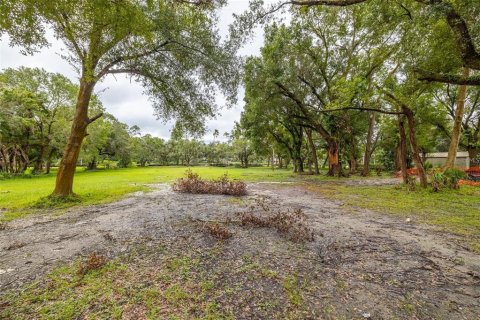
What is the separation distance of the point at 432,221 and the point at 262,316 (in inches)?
223

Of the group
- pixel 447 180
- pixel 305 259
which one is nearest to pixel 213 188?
pixel 305 259

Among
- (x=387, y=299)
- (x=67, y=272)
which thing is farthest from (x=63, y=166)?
(x=387, y=299)

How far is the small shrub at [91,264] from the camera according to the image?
2838mm

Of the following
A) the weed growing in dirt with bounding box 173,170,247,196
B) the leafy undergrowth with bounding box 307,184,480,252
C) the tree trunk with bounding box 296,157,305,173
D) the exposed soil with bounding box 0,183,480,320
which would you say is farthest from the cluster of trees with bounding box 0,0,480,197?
the tree trunk with bounding box 296,157,305,173

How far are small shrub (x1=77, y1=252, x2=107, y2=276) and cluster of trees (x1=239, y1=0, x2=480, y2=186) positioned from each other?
23.2 ft

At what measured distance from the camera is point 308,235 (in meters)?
4.21

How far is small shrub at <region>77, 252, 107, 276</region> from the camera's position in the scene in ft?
9.31

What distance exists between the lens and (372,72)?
1445 cm

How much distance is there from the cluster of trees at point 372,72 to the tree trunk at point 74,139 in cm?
646

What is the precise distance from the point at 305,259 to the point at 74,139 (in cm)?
875

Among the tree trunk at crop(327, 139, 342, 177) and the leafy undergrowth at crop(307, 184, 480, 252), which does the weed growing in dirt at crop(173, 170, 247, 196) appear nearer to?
the leafy undergrowth at crop(307, 184, 480, 252)

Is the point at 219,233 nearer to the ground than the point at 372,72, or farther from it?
nearer to the ground

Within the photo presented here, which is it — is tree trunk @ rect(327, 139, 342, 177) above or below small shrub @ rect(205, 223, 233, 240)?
above

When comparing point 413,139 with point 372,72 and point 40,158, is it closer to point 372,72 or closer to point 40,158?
point 372,72
